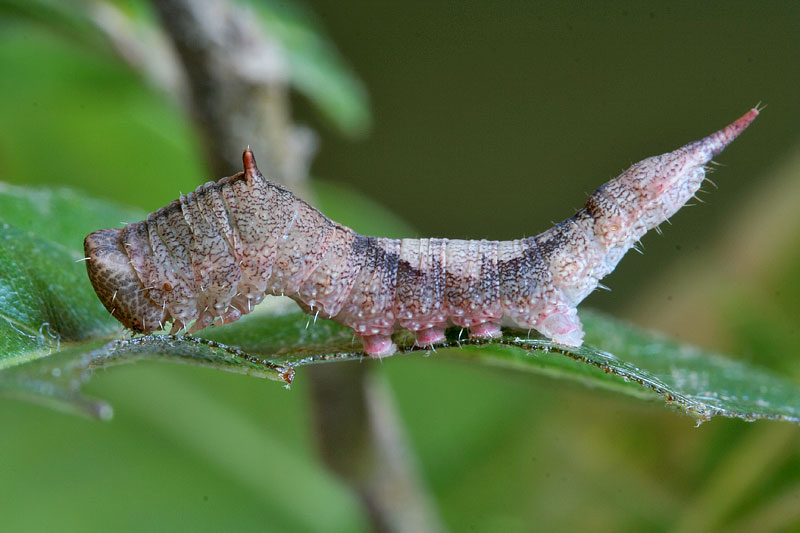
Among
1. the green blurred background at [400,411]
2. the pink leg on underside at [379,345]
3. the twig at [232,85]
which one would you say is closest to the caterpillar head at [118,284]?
the pink leg on underside at [379,345]

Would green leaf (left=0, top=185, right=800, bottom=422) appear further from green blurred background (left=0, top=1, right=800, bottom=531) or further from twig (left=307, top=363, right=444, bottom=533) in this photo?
twig (left=307, top=363, right=444, bottom=533)

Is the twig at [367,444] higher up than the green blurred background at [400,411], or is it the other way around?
the green blurred background at [400,411]

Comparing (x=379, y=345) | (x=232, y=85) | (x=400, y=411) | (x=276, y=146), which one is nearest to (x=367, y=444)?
(x=379, y=345)

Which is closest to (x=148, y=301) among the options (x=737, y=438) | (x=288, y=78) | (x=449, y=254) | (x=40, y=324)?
(x=40, y=324)

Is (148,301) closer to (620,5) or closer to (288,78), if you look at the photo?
(288,78)

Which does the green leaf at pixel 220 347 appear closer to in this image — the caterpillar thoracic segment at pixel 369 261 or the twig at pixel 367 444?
the caterpillar thoracic segment at pixel 369 261

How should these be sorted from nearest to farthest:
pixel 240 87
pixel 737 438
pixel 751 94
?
1. pixel 240 87
2. pixel 737 438
3. pixel 751 94
